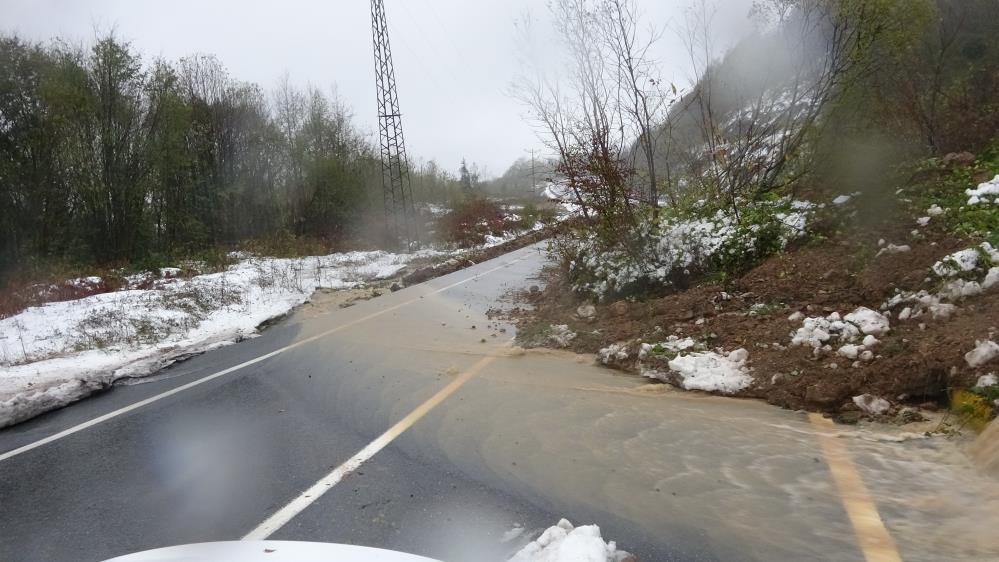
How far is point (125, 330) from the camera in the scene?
10.4m

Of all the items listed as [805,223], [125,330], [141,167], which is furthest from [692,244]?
[141,167]

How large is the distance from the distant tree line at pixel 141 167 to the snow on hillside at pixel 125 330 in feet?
25.5

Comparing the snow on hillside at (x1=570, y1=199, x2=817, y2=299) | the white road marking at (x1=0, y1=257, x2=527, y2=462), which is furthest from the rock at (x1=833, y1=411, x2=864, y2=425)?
the white road marking at (x1=0, y1=257, x2=527, y2=462)

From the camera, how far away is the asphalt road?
10.1ft

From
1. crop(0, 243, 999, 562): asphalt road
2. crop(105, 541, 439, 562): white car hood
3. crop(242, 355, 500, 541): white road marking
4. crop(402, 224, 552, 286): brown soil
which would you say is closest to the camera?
crop(105, 541, 439, 562): white car hood

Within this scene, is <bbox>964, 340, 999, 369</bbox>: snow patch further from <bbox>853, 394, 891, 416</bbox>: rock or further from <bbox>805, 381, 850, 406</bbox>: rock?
<bbox>805, 381, 850, 406</bbox>: rock

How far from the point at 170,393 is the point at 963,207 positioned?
28.6ft

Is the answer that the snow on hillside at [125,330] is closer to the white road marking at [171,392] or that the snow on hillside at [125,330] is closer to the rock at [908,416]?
the white road marking at [171,392]

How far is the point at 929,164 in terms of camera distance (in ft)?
26.2

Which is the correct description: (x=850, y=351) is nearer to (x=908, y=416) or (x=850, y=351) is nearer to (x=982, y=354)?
(x=908, y=416)

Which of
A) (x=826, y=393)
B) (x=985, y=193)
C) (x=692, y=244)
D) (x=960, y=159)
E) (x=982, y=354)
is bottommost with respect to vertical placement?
(x=826, y=393)

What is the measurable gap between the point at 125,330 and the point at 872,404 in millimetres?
11086

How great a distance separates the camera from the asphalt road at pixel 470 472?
3092mm

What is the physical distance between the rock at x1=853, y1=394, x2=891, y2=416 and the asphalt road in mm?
374
